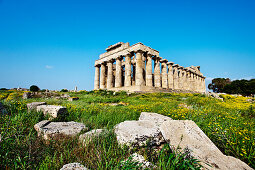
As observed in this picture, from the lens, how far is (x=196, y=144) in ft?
6.59

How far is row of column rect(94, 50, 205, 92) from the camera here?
22.1 metres

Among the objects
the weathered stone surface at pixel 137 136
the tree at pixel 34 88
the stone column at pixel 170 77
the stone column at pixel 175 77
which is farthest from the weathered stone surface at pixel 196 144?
the stone column at pixel 175 77

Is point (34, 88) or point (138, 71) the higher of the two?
point (138, 71)

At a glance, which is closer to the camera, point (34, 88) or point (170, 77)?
point (34, 88)

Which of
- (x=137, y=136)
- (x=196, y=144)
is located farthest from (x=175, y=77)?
(x=137, y=136)

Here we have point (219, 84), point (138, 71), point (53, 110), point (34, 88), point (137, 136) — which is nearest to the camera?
point (137, 136)

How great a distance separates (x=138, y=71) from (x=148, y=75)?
259 cm

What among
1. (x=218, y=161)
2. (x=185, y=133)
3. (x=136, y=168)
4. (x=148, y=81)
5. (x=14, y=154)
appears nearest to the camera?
(x=136, y=168)

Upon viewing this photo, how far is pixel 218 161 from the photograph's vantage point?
1674 millimetres

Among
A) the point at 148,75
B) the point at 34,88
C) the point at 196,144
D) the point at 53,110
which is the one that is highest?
the point at 148,75

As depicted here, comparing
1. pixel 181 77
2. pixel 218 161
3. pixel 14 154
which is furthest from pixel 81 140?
pixel 181 77

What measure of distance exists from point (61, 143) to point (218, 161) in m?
2.57

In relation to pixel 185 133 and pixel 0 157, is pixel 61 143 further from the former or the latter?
pixel 185 133

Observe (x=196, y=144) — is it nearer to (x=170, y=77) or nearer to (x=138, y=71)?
(x=138, y=71)
